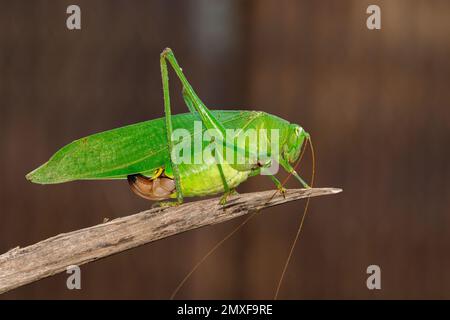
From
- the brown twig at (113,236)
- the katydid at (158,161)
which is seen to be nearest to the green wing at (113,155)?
the katydid at (158,161)

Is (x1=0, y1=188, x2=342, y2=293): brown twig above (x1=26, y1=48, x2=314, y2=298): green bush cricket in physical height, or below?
below

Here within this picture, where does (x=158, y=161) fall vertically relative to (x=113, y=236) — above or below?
above

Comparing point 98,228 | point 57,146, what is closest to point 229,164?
point 98,228

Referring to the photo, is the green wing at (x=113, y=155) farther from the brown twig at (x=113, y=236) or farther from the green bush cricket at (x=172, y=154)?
the brown twig at (x=113, y=236)

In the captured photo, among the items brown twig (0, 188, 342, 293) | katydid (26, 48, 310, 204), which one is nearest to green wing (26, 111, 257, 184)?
katydid (26, 48, 310, 204)

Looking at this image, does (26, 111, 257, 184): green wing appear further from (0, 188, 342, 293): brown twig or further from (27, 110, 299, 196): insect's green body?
(0, 188, 342, 293): brown twig

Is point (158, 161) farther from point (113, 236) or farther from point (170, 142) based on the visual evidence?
point (113, 236)

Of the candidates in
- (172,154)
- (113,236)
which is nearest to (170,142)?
(172,154)
